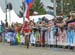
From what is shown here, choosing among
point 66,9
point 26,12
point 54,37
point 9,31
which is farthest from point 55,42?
point 66,9

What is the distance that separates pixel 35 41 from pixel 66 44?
3.67 metres

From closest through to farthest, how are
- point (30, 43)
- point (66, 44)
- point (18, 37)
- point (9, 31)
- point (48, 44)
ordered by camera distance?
point (66, 44)
point (48, 44)
point (30, 43)
point (18, 37)
point (9, 31)

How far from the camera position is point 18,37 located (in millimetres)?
27641

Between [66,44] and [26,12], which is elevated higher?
[26,12]

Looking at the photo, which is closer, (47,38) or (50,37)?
(50,37)

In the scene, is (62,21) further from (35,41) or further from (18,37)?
(18,37)

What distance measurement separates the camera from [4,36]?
31.3m

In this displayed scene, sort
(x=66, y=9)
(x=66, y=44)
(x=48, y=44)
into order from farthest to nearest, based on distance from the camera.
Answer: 1. (x=66, y=9)
2. (x=48, y=44)
3. (x=66, y=44)

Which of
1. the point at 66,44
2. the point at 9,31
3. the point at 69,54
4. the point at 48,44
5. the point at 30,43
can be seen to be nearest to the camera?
the point at 69,54

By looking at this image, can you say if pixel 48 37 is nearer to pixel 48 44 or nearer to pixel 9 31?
pixel 48 44

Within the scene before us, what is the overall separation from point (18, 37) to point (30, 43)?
228cm

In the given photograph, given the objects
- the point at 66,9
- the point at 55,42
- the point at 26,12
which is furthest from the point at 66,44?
the point at 66,9

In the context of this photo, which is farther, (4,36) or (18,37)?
(4,36)

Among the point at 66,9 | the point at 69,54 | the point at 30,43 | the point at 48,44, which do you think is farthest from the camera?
the point at 66,9
